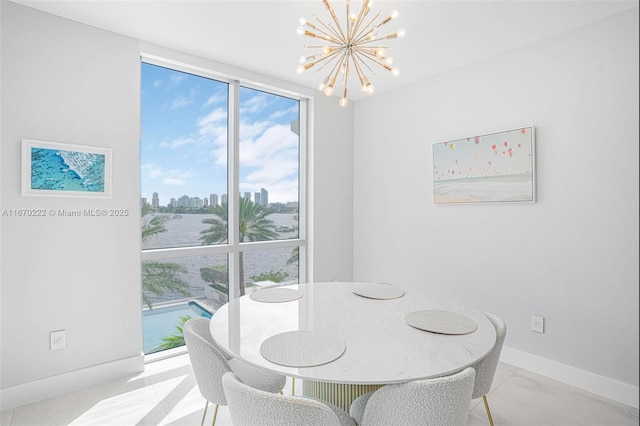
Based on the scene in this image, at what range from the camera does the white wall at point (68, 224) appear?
206 centimetres

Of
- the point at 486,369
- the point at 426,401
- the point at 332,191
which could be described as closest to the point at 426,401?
the point at 426,401

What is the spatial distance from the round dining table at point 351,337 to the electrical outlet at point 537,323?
1.05 m

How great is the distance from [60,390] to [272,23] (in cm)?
265

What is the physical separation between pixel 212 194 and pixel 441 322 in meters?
2.17

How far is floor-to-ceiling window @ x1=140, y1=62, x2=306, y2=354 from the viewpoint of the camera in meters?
2.75

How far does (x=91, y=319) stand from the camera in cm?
232

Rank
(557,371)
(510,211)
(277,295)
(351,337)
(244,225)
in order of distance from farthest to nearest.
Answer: (244,225) → (510,211) → (557,371) → (277,295) → (351,337)

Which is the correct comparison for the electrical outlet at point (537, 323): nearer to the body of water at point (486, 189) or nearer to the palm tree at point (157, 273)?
the body of water at point (486, 189)

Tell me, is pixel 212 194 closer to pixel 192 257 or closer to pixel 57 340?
pixel 192 257

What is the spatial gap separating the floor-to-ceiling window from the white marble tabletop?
3.81 feet

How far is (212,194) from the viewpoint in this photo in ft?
9.95

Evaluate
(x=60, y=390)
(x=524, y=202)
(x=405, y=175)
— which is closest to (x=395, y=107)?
(x=405, y=175)

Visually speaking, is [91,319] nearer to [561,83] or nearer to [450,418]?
[450,418]

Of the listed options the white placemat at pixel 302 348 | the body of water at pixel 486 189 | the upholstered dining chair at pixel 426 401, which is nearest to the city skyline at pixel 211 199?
the body of water at pixel 486 189
